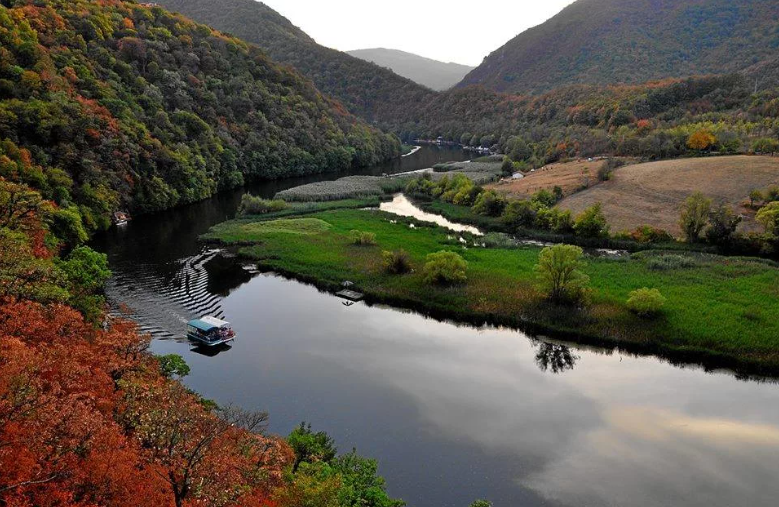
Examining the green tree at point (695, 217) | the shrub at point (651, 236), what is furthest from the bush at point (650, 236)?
the green tree at point (695, 217)

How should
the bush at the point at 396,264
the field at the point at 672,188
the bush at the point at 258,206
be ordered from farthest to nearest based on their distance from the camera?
the bush at the point at 258,206
the field at the point at 672,188
the bush at the point at 396,264

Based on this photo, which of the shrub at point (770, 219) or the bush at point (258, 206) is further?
the bush at point (258, 206)

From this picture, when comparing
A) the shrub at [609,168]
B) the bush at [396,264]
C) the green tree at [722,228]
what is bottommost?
the bush at [396,264]

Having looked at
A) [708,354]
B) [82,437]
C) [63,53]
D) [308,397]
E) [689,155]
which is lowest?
[308,397]

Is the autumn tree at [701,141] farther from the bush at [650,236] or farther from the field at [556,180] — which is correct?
the bush at [650,236]

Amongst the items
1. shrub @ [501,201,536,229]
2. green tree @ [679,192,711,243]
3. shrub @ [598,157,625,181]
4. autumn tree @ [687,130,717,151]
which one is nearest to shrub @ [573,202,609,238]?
shrub @ [501,201,536,229]

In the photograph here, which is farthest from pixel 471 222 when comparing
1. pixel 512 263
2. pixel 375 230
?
pixel 512 263

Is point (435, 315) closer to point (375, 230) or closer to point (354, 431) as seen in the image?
point (354, 431)
